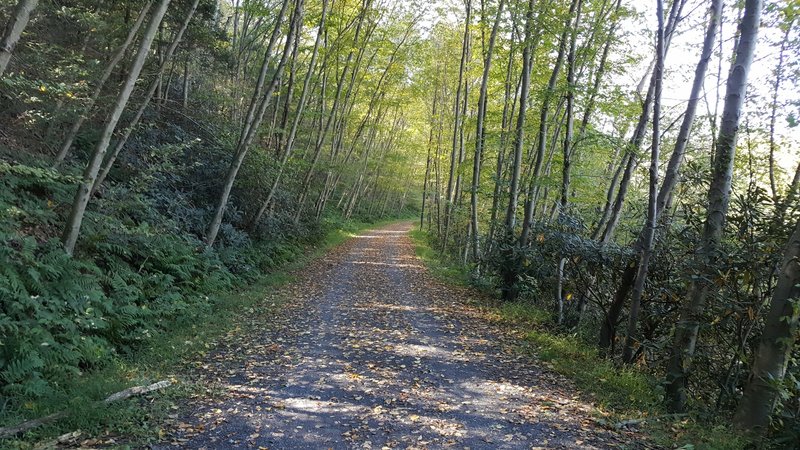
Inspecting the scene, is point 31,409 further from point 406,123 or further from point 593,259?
point 406,123

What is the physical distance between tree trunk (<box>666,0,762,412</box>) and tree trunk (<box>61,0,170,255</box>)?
7354 millimetres

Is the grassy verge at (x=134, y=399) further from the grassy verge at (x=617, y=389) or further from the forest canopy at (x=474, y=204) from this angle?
the grassy verge at (x=617, y=389)

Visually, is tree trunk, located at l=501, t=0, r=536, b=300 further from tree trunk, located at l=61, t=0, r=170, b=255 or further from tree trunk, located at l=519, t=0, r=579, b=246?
tree trunk, located at l=61, t=0, r=170, b=255

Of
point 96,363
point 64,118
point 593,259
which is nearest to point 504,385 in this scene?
point 593,259

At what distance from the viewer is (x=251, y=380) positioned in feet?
18.7

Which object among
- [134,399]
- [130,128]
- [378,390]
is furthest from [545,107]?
[134,399]

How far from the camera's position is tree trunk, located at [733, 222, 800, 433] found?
4.09 m

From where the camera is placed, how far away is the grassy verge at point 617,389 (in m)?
4.61

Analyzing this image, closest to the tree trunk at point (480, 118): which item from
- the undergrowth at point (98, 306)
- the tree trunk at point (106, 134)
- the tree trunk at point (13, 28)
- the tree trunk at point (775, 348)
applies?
the undergrowth at point (98, 306)

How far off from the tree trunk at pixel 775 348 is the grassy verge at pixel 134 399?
5.57 meters

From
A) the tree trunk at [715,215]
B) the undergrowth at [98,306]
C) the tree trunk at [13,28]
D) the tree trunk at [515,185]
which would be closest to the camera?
the undergrowth at [98,306]

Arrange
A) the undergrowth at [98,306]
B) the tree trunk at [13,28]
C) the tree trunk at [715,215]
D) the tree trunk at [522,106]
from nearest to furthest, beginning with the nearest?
the undergrowth at [98,306]
the tree trunk at [13,28]
the tree trunk at [715,215]
the tree trunk at [522,106]

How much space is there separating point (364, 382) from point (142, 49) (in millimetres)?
5552

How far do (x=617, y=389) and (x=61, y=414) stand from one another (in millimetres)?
6113
